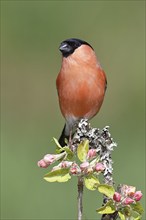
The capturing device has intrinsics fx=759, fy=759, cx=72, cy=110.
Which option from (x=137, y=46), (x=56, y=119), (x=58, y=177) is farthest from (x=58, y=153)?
(x=137, y=46)

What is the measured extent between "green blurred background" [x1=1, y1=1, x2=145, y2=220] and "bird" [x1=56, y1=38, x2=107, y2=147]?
133 cm

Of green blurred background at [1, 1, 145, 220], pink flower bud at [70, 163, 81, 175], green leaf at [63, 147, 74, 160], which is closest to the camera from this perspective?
pink flower bud at [70, 163, 81, 175]

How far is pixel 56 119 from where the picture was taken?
8359 mm

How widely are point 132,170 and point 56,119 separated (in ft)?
6.21

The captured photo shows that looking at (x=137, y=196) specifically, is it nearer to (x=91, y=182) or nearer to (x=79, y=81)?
(x=91, y=182)

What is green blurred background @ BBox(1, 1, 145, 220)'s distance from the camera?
20.5ft

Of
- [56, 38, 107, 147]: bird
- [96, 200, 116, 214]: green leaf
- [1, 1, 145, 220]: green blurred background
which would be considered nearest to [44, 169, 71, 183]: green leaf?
[96, 200, 116, 214]: green leaf

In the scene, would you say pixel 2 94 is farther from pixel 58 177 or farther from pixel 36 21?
pixel 58 177

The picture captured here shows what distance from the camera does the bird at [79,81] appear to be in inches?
171

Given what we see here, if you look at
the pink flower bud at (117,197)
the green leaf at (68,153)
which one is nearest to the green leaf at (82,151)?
the green leaf at (68,153)

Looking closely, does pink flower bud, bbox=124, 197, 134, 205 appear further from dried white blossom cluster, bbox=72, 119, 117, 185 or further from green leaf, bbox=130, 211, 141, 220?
dried white blossom cluster, bbox=72, 119, 117, 185

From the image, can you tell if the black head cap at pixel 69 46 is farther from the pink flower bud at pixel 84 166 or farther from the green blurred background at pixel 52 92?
the pink flower bud at pixel 84 166

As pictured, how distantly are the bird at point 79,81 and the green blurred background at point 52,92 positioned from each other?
1.33 meters

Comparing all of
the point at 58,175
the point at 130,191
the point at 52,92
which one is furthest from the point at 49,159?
the point at 52,92
